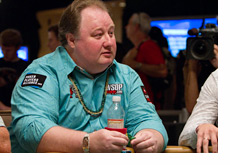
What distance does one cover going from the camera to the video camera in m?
2.86

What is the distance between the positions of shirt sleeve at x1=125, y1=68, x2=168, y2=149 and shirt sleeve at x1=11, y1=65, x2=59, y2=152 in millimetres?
432

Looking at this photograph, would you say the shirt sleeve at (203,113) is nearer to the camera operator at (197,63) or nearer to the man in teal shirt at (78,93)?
the man in teal shirt at (78,93)

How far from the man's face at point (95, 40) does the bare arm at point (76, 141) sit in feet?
1.56

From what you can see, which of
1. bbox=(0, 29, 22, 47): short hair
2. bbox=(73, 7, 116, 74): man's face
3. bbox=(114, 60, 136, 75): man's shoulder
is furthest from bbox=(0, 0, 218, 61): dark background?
bbox=(73, 7, 116, 74): man's face

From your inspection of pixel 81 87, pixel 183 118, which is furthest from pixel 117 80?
pixel 183 118

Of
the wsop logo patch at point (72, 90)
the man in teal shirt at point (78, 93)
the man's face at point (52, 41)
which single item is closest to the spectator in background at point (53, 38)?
the man's face at point (52, 41)

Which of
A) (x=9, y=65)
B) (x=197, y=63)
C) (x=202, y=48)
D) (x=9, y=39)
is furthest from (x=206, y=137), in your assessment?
(x=9, y=39)

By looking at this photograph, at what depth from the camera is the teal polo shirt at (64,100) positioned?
1982mm

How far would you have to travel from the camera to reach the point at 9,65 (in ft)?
13.8

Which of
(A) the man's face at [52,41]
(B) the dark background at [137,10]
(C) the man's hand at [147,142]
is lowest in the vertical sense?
(C) the man's hand at [147,142]

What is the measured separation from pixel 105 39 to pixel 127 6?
4.11 m

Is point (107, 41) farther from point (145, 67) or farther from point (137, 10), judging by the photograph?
point (137, 10)
